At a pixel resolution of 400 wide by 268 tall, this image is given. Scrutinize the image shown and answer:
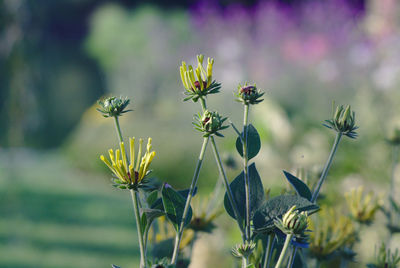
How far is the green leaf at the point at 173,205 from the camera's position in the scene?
0.31 meters

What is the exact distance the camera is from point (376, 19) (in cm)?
266

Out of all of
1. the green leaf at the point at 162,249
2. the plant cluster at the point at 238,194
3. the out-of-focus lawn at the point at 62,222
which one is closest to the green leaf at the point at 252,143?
the plant cluster at the point at 238,194

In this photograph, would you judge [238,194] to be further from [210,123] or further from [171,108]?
[171,108]

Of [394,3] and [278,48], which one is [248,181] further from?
[278,48]

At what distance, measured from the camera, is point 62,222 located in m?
2.51

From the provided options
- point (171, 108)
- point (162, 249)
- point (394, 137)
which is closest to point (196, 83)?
point (162, 249)

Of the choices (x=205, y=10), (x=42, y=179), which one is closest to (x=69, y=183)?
(x=42, y=179)

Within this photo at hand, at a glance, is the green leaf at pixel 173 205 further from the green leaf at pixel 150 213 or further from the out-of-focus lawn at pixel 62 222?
the out-of-focus lawn at pixel 62 222

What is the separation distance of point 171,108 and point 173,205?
414 cm

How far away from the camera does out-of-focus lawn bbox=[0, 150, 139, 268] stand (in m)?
2.07

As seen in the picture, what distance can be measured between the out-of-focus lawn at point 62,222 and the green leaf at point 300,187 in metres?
1.79

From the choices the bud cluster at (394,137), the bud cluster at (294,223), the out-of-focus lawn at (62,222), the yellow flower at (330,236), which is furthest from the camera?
the out-of-focus lawn at (62,222)

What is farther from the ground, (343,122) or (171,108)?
(171,108)

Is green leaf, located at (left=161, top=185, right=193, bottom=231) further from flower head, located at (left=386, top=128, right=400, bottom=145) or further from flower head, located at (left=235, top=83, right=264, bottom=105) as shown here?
flower head, located at (left=386, top=128, right=400, bottom=145)
